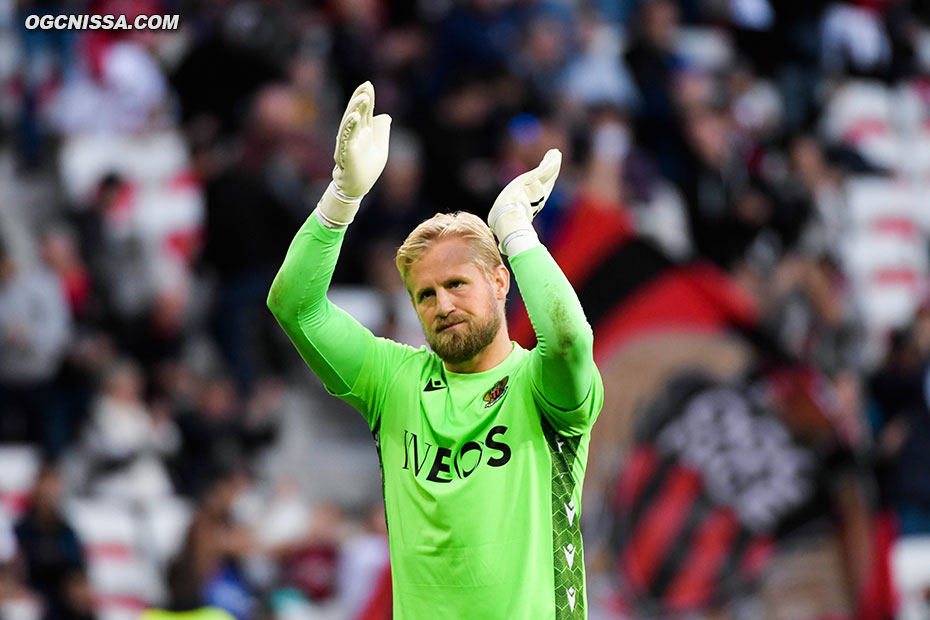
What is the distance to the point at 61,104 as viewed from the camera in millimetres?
11234

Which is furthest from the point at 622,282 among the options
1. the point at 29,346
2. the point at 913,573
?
the point at 29,346

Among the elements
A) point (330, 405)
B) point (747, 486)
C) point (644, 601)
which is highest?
point (330, 405)

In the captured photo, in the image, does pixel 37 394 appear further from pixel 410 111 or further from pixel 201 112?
pixel 410 111

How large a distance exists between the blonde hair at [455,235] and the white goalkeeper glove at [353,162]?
0.64ft

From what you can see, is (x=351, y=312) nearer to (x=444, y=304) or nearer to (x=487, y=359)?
(x=487, y=359)

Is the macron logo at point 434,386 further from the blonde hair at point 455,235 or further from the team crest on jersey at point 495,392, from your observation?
the blonde hair at point 455,235

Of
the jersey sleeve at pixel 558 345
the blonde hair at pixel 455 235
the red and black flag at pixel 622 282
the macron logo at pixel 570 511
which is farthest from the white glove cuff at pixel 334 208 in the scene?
the red and black flag at pixel 622 282

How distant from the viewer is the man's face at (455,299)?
432cm

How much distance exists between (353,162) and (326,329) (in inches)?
19.4

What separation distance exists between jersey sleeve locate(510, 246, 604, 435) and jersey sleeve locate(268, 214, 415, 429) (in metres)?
0.55

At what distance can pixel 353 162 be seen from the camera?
4.36 m

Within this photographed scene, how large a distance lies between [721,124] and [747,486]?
179 inches

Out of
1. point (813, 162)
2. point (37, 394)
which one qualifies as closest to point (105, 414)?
point (37, 394)

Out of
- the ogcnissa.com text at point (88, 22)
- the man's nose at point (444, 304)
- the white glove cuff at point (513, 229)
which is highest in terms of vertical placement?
the ogcnissa.com text at point (88, 22)
